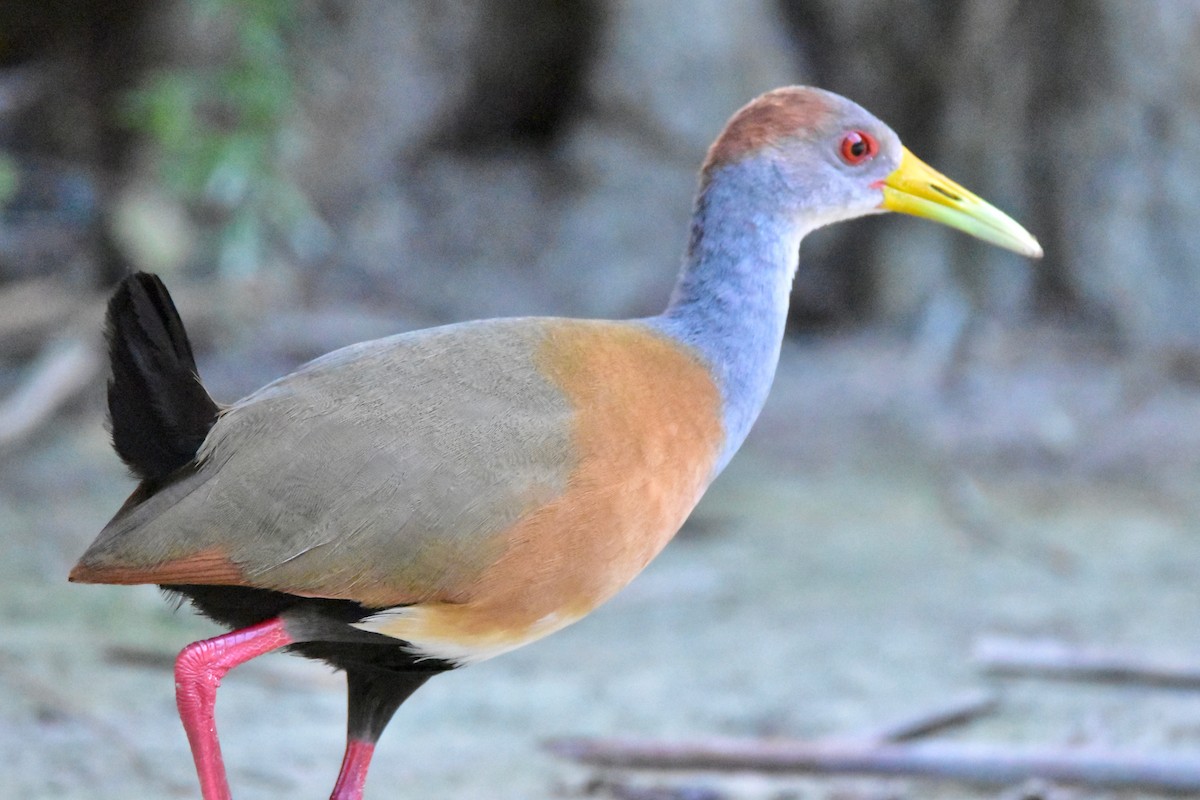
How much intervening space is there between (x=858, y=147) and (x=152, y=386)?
1.45 meters

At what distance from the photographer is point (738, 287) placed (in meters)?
2.78

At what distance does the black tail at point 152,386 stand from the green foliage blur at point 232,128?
4534 mm

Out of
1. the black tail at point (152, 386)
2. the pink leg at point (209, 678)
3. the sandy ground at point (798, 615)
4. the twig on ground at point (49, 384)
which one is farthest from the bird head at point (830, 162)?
the twig on ground at point (49, 384)

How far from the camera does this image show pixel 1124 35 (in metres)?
7.30

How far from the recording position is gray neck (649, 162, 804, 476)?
274cm

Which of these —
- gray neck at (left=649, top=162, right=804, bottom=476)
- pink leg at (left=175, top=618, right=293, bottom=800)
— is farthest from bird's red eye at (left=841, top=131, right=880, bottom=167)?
pink leg at (left=175, top=618, right=293, bottom=800)

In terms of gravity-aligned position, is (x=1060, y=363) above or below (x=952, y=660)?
above

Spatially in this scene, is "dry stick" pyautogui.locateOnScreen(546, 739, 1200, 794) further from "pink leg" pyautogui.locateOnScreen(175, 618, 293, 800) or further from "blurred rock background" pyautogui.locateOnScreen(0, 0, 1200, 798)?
"pink leg" pyautogui.locateOnScreen(175, 618, 293, 800)

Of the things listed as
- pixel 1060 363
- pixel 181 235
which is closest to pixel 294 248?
pixel 181 235

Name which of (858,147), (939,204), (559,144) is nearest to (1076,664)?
(939,204)

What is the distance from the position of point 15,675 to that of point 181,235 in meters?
3.72

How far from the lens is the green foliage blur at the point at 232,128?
22.3 feet

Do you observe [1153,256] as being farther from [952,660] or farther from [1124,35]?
[952,660]

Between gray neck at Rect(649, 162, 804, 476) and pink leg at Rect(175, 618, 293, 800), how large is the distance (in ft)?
2.96
